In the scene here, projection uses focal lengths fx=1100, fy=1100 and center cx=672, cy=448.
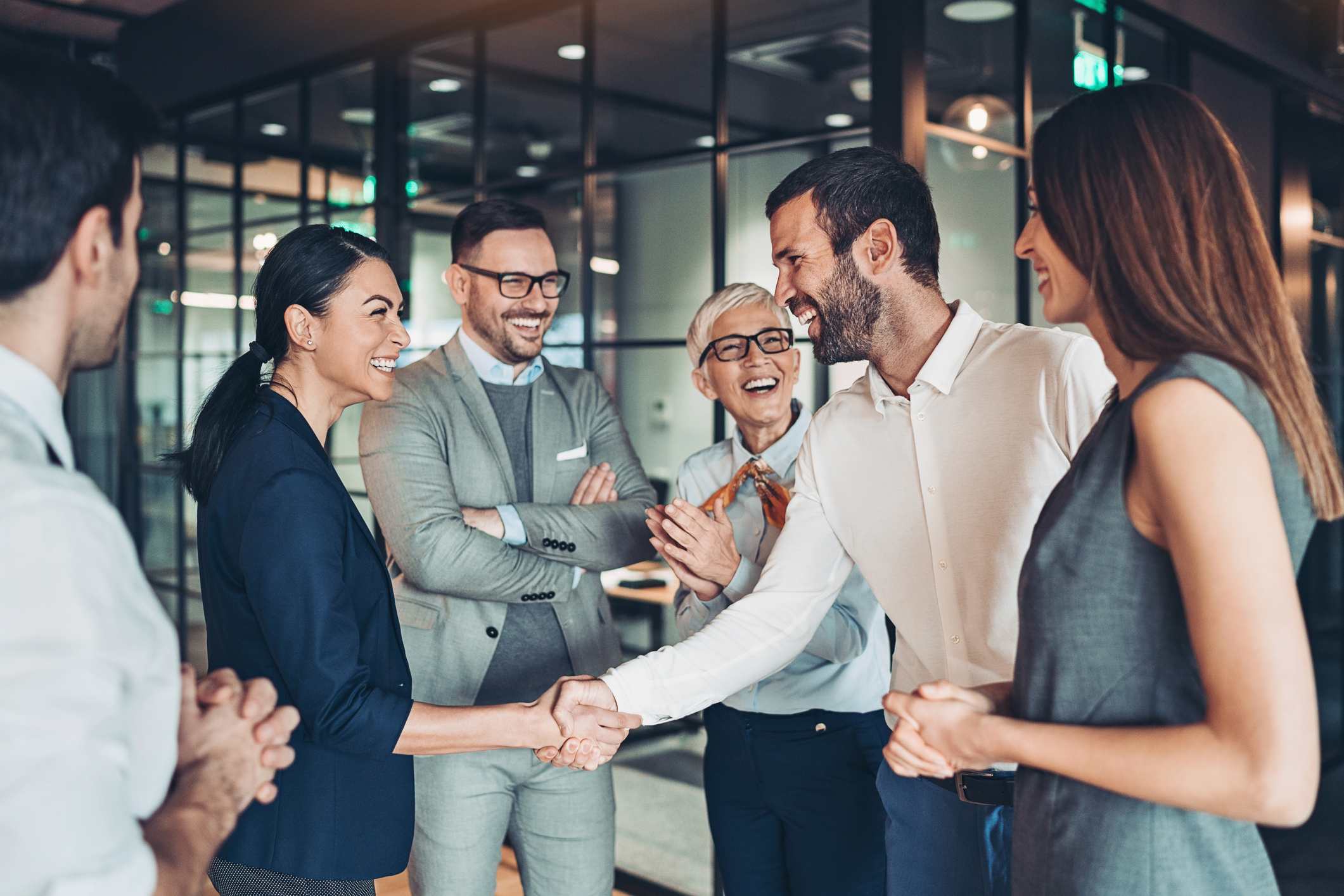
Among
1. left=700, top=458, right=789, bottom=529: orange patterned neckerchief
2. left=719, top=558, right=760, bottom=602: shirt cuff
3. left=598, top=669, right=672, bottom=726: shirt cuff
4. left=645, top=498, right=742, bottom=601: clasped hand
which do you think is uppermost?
left=700, top=458, right=789, bottom=529: orange patterned neckerchief

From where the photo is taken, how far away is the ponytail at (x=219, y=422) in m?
1.69

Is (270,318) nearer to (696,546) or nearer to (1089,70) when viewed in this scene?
(696,546)

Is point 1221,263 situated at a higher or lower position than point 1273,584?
higher

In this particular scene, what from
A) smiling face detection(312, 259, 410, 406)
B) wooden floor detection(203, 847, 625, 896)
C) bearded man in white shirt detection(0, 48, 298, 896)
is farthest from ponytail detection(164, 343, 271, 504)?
wooden floor detection(203, 847, 625, 896)

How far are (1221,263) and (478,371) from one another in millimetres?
1682

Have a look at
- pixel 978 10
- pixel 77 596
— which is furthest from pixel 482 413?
pixel 978 10

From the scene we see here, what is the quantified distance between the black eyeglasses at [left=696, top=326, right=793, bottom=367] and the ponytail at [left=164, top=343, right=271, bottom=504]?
1.00 metres

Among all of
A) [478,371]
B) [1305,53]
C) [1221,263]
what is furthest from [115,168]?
[1305,53]

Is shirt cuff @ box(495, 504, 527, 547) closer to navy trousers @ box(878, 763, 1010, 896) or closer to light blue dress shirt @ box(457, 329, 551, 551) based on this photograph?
light blue dress shirt @ box(457, 329, 551, 551)

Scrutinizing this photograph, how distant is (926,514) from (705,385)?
889 mm

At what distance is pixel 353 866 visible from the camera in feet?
5.46

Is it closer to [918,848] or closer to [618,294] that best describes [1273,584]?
[918,848]

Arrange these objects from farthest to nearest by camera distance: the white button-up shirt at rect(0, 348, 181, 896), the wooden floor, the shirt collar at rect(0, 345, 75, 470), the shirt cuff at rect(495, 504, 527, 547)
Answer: the wooden floor → the shirt cuff at rect(495, 504, 527, 547) → the shirt collar at rect(0, 345, 75, 470) → the white button-up shirt at rect(0, 348, 181, 896)

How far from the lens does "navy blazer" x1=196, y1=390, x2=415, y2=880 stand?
157 centimetres
